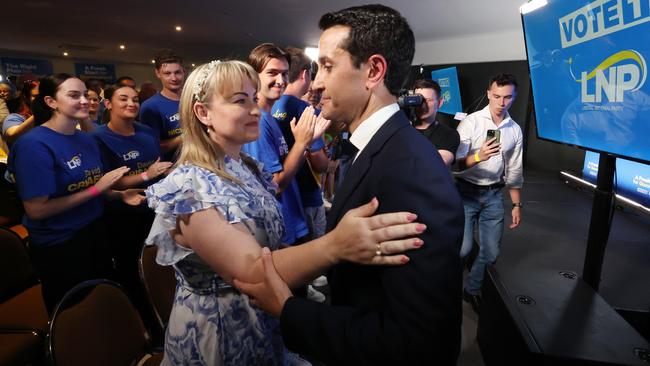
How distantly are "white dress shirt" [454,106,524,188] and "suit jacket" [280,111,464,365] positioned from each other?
84.2 inches

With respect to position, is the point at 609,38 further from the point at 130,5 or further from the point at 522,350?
the point at 130,5

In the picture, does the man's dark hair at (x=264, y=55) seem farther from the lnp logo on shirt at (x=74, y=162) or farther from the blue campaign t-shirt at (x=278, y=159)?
the lnp logo on shirt at (x=74, y=162)

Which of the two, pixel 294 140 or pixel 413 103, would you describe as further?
pixel 413 103

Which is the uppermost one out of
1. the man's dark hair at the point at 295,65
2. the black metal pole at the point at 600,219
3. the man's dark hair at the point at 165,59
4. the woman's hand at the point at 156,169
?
the man's dark hair at the point at 165,59

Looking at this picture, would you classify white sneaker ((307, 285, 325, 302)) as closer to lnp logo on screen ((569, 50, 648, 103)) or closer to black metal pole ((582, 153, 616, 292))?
black metal pole ((582, 153, 616, 292))

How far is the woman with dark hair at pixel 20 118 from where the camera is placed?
127 inches

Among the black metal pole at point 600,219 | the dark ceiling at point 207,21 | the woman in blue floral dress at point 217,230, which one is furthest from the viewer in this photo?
the dark ceiling at point 207,21

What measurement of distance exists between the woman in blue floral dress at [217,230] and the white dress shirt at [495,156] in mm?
2027

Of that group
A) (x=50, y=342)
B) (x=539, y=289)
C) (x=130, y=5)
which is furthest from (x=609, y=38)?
(x=130, y=5)

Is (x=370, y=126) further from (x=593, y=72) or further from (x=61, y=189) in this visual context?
(x=61, y=189)

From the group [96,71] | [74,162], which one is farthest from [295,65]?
[96,71]

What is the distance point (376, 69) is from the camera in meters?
0.91

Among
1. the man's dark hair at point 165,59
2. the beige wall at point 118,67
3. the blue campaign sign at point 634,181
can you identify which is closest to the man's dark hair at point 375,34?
the man's dark hair at point 165,59

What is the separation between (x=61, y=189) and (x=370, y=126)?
192 centimetres
